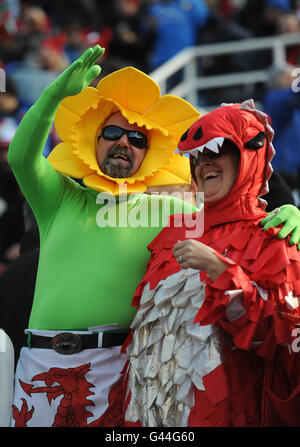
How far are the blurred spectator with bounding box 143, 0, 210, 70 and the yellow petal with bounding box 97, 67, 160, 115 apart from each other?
5618mm

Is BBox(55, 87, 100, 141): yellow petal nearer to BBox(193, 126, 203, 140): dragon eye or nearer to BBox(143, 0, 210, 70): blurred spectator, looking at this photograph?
BBox(193, 126, 203, 140): dragon eye

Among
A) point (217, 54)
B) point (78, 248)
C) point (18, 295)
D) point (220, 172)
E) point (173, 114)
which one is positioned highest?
point (217, 54)

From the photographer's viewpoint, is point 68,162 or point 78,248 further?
point 68,162

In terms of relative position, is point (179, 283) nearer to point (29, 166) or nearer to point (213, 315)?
point (213, 315)

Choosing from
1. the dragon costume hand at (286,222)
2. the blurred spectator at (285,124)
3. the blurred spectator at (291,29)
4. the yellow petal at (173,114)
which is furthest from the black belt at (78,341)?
the blurred spectator at (291,29)

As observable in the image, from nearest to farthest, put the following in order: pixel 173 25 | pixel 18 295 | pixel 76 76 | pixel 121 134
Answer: pixel 76 76 → pixel 121 134 → pixel 18 295 → pixel 173 25

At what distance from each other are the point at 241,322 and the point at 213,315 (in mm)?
112

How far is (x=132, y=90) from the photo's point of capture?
3988 mm

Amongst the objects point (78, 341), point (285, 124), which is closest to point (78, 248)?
point (78, 341)

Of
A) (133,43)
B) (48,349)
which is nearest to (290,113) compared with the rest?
(133,43)

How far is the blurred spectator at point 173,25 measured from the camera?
945 centimetres

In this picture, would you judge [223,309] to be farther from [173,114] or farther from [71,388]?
[173,114]

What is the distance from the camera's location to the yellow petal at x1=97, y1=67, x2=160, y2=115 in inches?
156

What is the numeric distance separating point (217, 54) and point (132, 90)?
Answer: 5.42 meters
